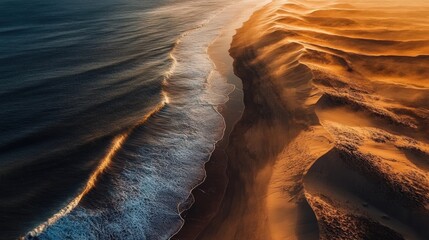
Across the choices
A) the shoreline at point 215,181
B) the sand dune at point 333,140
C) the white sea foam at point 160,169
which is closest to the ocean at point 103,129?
the white sea foam at point 160,169

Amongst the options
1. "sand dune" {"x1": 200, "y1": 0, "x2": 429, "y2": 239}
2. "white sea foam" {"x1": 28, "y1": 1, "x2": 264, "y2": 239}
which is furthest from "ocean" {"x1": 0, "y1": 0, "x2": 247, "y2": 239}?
"sand dune" {"x1": 200, "y1": 0, "x2": 429, "y2": 239}

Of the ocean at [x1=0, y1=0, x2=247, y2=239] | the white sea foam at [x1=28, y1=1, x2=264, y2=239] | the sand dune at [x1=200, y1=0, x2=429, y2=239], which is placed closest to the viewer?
the sand dune at [x1=200, y1=0, x2=429, y2=239]

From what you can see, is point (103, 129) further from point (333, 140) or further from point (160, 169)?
point (333, 140)

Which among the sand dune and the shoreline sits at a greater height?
the sand dune

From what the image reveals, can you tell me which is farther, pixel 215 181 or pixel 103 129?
pixel 103 129

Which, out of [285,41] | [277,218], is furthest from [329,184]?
[285,41]

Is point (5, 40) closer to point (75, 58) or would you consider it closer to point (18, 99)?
point (75, 58)

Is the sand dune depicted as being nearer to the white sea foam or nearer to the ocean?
the white sea foam

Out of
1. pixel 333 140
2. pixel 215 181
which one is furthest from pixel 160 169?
pixel 333 140

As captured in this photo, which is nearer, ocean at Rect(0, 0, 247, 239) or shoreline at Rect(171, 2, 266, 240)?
shoreline at Rect(171, 2, 266, 240)
